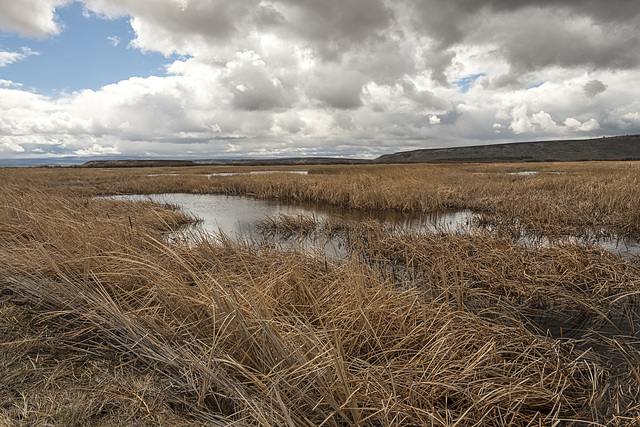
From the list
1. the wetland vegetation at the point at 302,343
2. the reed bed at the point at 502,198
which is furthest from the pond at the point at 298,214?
the wetland vegetation at the point at 302,343

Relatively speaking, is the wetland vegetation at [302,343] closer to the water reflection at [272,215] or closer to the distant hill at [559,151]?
the water reflection at [272,215]

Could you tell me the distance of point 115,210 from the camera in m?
11.7

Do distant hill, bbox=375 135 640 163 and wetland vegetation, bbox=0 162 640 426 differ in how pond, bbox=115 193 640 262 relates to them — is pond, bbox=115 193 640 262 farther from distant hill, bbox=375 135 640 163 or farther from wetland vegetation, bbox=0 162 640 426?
distant hill, bbox=375 135 640 163

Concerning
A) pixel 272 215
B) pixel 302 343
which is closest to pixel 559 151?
pixel 272 215

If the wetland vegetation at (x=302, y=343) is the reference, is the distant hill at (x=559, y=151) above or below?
above

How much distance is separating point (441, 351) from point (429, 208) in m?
11.4

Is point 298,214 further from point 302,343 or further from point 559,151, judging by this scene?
point 559,151

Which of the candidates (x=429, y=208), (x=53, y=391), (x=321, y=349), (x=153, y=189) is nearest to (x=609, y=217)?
(x=429, y=208)

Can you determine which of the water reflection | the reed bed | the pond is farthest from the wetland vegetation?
the water reflection

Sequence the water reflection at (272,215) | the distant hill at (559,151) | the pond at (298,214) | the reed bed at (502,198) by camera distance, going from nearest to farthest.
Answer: the pond at (298,214) → the reed bed at (502,198) → the water reflection at (272,215) → the distant hill at (559,151)

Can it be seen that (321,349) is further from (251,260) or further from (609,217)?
→ (609,217)

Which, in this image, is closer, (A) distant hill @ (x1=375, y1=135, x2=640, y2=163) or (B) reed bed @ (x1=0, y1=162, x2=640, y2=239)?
(B) reed bed @ (x1=0, y1=162, x2=640, y2=239)

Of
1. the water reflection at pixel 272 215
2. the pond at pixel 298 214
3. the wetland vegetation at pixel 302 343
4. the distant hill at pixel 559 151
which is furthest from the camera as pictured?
the distant hill at pixel 559 151

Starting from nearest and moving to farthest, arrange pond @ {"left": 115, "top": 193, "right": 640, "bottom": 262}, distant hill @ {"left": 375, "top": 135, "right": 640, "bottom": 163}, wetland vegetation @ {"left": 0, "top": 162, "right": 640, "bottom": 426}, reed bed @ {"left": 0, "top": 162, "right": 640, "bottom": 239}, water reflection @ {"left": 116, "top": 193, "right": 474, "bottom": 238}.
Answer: wetland vegetation @ {"left": 0, "top": 162, "right": 640, "bottom": 426}, pond @ {"left": 115, "top": 193, "right": 640, "bottom": 262}, reed bed @ {"left": 0, "top": 162, "right": 640, "bottom": 239}, water reflection @ {"left": 116, "top": 193, "right": 474, "bottom": 238}, distant hill @ {"left": 375, "top": 135, "right": 640, "bottom": 163}
